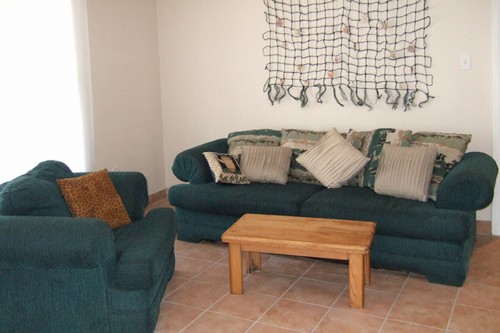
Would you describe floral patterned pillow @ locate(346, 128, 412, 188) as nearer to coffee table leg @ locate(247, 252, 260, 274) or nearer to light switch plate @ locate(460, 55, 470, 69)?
light switch plate @ locate(460, 55, 470, 69)

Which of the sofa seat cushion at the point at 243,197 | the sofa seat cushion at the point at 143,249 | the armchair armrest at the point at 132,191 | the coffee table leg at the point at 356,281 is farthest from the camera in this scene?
the sofa seat cushion at the point at 243,197

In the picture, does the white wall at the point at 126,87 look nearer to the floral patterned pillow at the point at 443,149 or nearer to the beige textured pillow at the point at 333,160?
the beige textured pillow at the point at 333,160

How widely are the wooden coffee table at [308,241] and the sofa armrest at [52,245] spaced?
85 centimetres

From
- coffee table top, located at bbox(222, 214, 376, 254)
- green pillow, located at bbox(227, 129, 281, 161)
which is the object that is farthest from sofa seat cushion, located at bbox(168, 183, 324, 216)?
green pillow, located at bbox(227, 129, 281, 161)

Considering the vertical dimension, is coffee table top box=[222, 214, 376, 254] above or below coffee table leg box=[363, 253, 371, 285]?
above

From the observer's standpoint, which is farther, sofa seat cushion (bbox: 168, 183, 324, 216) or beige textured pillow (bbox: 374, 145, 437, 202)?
sofa seat cushion (bbox: 168, 183, 324, 216)

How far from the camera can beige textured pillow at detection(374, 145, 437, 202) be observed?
3422 millimetres

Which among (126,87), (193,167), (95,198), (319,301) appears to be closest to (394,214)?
(319,301)

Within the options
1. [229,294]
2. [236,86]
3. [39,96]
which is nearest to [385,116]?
[236,86]

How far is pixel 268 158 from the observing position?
4.11 meters

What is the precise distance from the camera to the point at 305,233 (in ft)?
9.86

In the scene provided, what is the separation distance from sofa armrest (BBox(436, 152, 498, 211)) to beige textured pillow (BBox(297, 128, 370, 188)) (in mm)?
702

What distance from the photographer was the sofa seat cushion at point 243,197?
363 cm

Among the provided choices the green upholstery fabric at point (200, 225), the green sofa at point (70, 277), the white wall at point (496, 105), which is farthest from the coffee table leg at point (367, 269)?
the white wall at point (496, 105)
